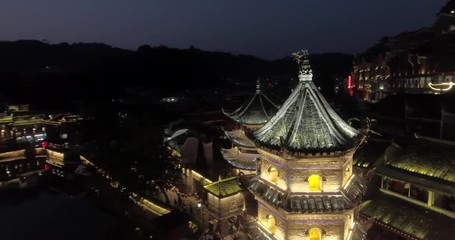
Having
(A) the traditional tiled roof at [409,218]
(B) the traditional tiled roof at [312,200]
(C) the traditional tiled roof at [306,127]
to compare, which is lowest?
(A) the traditional tiled roof at [409,218]

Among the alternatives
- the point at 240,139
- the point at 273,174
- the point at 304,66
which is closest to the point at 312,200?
the point at 273,174

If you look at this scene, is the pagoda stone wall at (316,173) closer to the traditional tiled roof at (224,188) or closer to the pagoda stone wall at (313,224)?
the pagoda stone wall at (313,224)

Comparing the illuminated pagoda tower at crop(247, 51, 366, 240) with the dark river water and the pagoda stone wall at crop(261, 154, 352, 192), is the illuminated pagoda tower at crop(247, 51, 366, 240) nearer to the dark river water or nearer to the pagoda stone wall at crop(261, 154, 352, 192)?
the pagoda stone wall at crop(261, 154, 352, 192)

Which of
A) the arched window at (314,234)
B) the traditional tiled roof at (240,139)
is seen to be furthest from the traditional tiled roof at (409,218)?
the arched window at (314,234)

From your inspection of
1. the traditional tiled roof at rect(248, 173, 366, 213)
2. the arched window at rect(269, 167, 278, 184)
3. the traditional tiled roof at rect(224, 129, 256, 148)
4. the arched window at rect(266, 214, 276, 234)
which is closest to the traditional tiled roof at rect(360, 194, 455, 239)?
the traditional tiled roof at rect(248, 173, 366, 213)

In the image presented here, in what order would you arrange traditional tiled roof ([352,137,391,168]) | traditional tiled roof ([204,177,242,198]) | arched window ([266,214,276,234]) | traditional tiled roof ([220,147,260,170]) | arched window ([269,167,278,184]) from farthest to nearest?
traditional tiled roof ([220,147,260,170]) → traditional tiled roof ([204,177,242,198]) → traditional tiled roof ([352,137,391,168]) → arched window ([266,214,276,234]) → arched window ([269,167,278,184])

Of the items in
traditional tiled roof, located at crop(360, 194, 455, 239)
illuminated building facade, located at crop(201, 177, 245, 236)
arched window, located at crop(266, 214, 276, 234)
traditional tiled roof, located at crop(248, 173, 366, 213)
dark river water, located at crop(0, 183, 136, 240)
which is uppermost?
traditional tiled roof, located at crop(248, 173, 366, 213)

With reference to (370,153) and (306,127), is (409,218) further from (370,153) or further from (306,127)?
(306,127)
